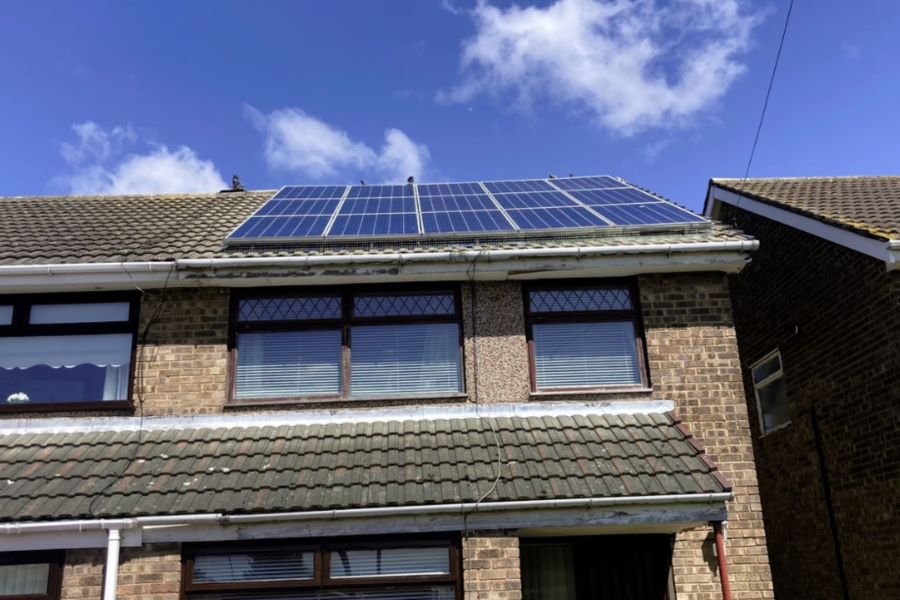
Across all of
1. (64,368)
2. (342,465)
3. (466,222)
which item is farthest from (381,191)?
(342,465)

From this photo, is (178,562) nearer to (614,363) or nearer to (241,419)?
(241,419)

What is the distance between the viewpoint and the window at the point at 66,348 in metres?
8.48

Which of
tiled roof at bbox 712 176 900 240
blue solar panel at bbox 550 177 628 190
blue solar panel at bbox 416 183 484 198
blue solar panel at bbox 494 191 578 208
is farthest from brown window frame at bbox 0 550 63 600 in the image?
tiled roof at bbox 712 176 900 240

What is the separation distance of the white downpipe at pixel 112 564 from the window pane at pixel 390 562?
1.89 metres

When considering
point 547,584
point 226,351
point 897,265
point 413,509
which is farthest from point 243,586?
point 897,265

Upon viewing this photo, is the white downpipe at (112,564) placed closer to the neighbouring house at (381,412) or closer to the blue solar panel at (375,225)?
the neighbouring house at (381,412)

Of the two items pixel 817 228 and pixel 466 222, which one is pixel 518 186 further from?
pixel 817 228

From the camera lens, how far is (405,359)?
868 centimetres

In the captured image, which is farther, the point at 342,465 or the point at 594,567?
the point at 594,567

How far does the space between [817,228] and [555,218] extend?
141 inches

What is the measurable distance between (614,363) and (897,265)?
3292 mm

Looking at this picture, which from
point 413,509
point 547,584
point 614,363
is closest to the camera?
point 413,509

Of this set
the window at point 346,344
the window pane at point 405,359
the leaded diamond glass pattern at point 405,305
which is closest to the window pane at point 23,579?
the window at point 346,344

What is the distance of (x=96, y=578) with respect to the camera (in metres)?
6.78
